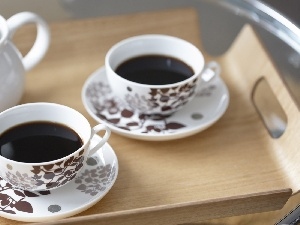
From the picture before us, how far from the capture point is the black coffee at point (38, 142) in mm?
665

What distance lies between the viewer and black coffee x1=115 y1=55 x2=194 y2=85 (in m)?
0.80

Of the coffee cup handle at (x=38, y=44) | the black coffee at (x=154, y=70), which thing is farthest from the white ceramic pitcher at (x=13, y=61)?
the black coffee at (x=154, y=70)

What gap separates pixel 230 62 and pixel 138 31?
15 centimetres

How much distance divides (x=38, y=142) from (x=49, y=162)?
0.19 feet

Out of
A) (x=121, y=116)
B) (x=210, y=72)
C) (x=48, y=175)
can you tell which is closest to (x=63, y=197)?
(x=48, y=175)

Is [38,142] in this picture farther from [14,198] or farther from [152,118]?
[152,118]

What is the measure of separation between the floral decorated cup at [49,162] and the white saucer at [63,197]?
15mm

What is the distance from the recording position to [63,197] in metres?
0.68

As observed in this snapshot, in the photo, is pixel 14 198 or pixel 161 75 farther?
pixel 161 75

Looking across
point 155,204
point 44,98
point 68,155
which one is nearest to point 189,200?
point 155,204

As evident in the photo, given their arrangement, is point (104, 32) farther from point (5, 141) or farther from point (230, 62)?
point (5, 141)

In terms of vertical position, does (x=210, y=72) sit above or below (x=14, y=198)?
above

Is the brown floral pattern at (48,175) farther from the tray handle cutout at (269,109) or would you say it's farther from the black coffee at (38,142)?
the tray handle cutout at (269,109)

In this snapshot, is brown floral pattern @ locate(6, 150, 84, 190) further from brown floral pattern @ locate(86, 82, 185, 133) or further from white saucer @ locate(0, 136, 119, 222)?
brown floral pattern @ locate(86, 82, 185, 133)
